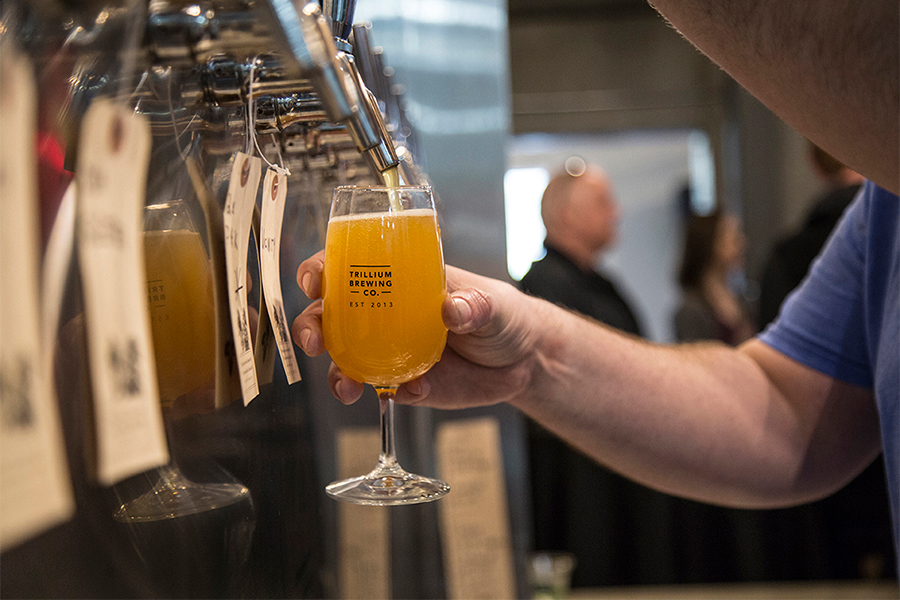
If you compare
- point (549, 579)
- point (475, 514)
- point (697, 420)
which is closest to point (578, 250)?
point (549, 579)

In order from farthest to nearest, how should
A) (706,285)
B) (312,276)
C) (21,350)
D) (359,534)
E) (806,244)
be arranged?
1. (706,285)
2. (806,244)
3. (359,534)
4. (312,276)
5. (21,350)

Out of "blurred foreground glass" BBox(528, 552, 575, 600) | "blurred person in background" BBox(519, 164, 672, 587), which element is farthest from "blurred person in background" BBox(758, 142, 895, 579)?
"blurred foreground glass" BBox(528, 552, 575, 600)

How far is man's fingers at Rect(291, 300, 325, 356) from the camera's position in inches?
29.4

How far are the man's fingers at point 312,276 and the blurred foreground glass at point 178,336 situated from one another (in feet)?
0.69

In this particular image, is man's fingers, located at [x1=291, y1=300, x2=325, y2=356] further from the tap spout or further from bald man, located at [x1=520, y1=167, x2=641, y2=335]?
bald man, located at [x1=520, y1=167, x2=641, y2=335]

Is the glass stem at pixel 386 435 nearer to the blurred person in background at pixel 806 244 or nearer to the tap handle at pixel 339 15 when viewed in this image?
the tap handle at pixel 339 15

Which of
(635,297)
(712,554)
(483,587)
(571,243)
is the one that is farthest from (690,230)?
(635,297)

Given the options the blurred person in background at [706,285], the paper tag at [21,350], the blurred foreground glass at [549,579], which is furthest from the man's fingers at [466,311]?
the blurred person in background at [706,285]

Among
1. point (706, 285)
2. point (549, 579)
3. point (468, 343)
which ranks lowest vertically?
point (549, 579)

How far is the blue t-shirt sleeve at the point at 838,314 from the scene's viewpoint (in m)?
1.14

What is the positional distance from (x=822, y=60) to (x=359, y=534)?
3.73ft

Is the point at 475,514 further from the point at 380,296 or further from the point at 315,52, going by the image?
the point at 315,52

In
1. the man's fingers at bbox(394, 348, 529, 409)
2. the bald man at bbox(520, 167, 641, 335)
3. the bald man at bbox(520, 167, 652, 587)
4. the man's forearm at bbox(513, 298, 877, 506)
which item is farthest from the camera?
the bald man at bbox(520, 167, 652, 587)

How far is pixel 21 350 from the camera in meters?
0.34
